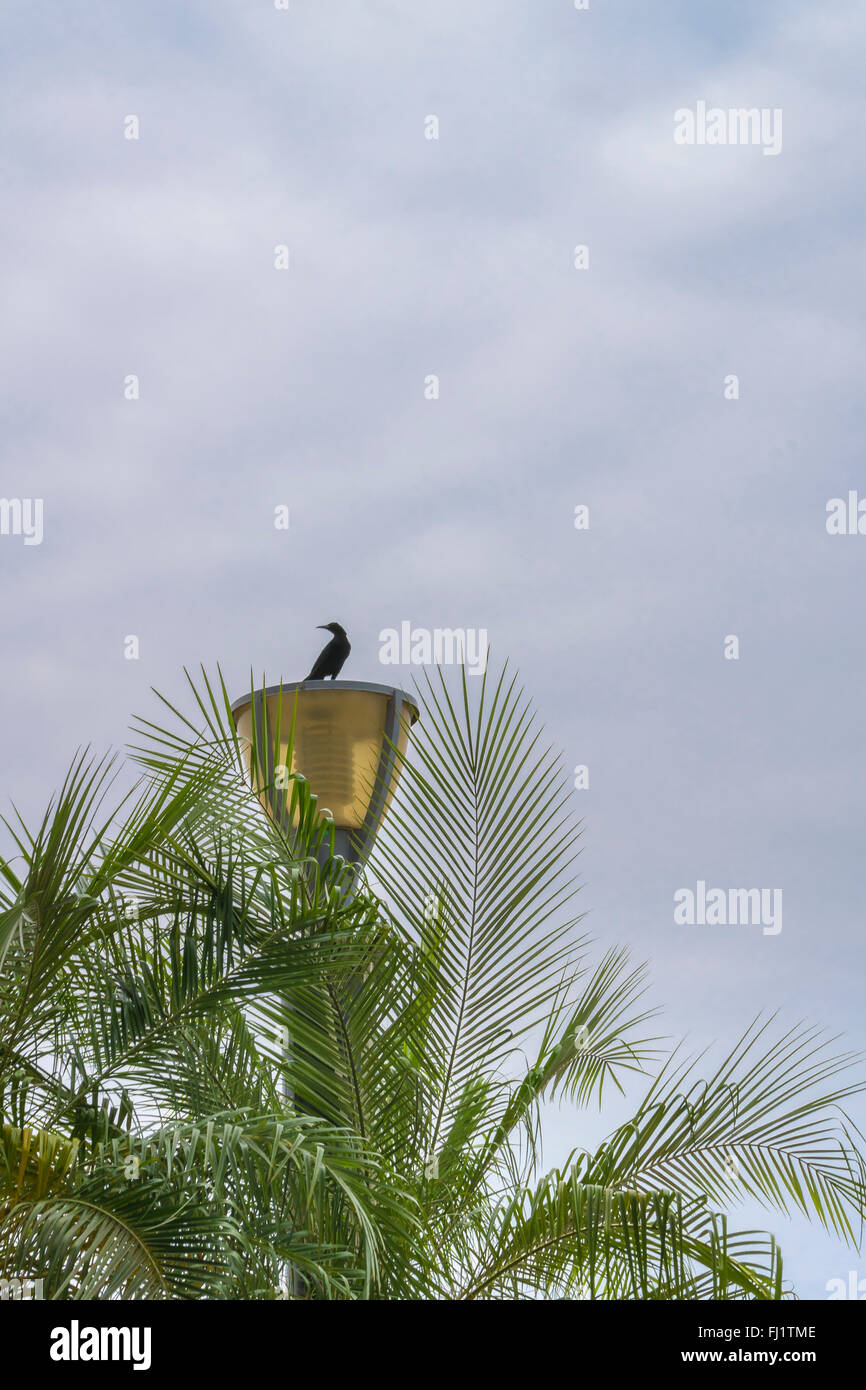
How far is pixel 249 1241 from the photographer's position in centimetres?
347

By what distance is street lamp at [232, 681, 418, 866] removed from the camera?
480 centimetres

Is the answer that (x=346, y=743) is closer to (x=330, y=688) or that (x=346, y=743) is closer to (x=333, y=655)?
(x=330, y=688)

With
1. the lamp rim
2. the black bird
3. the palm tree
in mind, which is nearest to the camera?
the palm tree

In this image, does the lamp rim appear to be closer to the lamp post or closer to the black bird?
the lamp post

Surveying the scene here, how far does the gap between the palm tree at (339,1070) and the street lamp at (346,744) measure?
0.25 feet

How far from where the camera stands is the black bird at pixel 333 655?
5871mm

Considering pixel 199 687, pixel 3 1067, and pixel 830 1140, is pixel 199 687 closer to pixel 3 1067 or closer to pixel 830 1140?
pixel 3 1067

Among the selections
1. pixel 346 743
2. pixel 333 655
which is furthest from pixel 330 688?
pixel 333 655

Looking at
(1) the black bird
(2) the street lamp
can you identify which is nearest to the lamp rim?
(2) the street lamp

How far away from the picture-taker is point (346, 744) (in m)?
4.84

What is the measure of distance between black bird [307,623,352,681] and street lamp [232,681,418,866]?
3.27 ft

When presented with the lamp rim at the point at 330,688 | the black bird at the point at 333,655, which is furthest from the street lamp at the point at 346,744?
the black bird at the point at 333,655

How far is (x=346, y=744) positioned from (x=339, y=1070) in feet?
3.42
